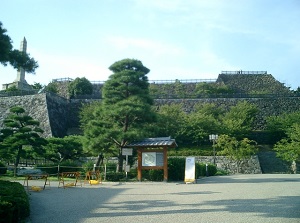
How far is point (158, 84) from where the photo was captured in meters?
48.8

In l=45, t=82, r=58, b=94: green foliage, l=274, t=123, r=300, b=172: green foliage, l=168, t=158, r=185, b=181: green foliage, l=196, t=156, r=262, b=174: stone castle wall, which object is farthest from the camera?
l=45, t=82, r=58, b=94: green foliage

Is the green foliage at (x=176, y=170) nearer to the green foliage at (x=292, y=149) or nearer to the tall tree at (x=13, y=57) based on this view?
the tall tree at (x=13, y=57)

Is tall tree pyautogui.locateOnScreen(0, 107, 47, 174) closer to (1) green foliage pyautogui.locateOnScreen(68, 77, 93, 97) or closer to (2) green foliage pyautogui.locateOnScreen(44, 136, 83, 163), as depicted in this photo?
(2) green foliage pyautogui.locateOnScreen(44, 136, 83, 163)

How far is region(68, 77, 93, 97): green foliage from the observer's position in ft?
135

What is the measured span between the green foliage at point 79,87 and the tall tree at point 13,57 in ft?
105

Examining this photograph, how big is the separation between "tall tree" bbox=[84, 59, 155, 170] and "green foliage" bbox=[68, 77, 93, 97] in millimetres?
23854

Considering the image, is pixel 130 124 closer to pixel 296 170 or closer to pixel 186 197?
pixel 186 197

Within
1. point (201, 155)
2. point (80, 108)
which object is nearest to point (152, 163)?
point (201, 155)

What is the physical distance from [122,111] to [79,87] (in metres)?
26.5

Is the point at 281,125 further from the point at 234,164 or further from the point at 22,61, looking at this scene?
the point at 22,61

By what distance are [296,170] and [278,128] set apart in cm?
662

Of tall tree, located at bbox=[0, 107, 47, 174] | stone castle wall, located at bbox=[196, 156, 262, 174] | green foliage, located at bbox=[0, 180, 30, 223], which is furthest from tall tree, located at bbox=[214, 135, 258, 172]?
green foliage, located at bbox=[0, 180, 30, 223]

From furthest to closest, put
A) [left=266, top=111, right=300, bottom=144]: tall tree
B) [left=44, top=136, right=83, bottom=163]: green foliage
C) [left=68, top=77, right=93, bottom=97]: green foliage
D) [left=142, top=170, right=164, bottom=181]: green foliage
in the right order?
1. [left=68, top=77, right=93, bottom=97]: green foliage
2. [left=266, top=111, right=300, bottom=144]: tall tree
3. [left=44, top=136, right=83, bottom=163]: green foliage
4. [left=142, top=170, right=164, bottom=181]: green foliage

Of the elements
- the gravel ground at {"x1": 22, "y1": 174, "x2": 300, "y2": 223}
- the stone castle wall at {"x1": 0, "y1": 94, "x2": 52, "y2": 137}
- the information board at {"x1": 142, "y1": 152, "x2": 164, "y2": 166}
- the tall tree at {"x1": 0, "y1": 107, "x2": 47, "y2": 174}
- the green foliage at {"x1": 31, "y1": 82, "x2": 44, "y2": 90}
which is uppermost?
the green foliage at {"x1": 31, "y1": 82, "x2": 44, "y2": 90}
